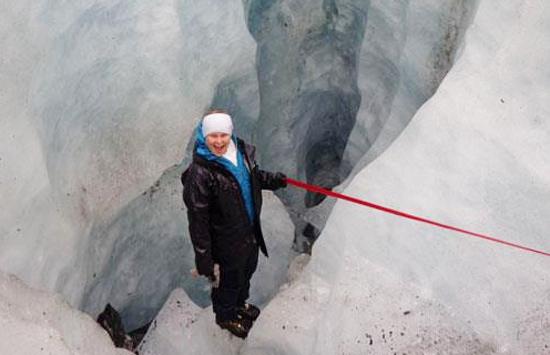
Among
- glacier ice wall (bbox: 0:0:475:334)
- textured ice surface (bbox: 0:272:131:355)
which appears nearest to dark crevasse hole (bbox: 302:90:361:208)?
glacier ice wall (bbox: 0:0:475:334)

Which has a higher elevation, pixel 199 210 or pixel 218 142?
pixel 218 142

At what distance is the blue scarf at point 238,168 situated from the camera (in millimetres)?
1882

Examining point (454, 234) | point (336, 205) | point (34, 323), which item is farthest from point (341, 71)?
point (34, 323)

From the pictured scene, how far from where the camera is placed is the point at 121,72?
248 cm

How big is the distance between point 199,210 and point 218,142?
243 millimetres

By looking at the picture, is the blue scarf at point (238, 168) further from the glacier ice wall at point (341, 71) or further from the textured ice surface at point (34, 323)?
the glacier ice wall at point (341, 71)

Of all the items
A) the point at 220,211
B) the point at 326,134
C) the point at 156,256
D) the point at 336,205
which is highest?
the point at 220,211

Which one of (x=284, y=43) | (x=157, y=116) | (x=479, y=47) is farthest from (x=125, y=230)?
(x=479, y=47)

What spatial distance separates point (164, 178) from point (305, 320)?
1.16m

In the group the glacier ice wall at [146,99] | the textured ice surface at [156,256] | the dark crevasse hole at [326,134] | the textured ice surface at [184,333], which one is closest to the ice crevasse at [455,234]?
the textured ice surface at [184,333]

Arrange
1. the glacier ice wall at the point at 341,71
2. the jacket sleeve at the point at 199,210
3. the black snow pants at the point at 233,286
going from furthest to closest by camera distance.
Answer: the glacier ice wall at the point at 341,71, the black snow pants at the point at 233,286, the jacket sleeve at the point at 199,210

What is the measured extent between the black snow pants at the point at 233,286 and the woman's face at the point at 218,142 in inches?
19.7

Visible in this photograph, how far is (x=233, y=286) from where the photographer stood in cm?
232

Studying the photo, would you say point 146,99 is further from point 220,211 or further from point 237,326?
point 237,326
